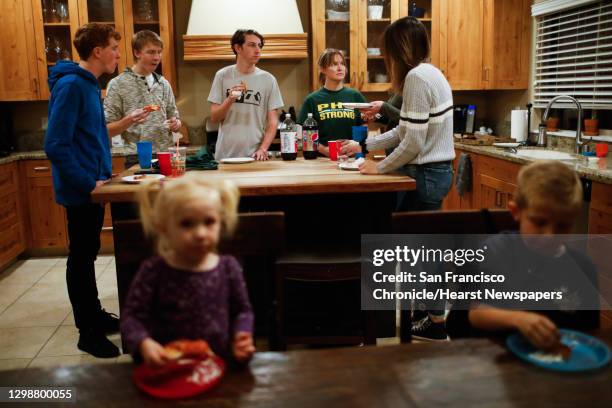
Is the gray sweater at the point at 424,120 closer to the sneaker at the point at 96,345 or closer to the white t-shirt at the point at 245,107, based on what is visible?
the white t-shirt at the point at 245,107

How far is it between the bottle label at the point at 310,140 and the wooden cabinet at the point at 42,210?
2247 mm

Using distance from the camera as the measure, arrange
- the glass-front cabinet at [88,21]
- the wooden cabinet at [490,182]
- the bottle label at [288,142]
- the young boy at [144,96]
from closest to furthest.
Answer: the bottle label at [288,142]
the young boy at [144,96]
the wooden cabinet at [490,182]
the glass-front cabinet at [88,21]

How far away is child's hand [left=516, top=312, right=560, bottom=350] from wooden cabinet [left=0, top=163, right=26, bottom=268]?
12.9 ft

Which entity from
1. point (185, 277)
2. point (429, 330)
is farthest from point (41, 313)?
point (185, 277)

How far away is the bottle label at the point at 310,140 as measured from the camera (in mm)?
→ 3137

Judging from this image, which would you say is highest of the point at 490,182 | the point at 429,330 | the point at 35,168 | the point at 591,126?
the point at 591,126

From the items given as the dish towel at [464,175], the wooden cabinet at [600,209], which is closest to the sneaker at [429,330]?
the wooden cabinet at [600,209]

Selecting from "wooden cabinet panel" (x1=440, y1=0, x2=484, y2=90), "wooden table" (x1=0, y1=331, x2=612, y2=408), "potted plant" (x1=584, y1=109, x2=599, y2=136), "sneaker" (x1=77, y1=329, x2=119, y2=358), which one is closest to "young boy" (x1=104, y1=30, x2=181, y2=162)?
"sneaker" (x1=77, y1=329, x2=119, y2=358)

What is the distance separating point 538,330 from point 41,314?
3.01 meters

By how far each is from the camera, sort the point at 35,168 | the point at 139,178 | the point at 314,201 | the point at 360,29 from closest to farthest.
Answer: the point at 139,178 → the point at 314,201 → the point at 35,168 → the point at 360,29

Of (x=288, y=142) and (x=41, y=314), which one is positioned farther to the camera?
(x=41, y=314)

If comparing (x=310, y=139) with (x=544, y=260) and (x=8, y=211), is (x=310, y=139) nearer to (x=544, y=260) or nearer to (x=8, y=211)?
(x=544, y=260)

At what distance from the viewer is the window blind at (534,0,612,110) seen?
11.9ft

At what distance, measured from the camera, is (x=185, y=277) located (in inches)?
39.7
